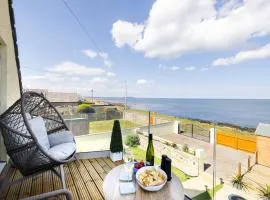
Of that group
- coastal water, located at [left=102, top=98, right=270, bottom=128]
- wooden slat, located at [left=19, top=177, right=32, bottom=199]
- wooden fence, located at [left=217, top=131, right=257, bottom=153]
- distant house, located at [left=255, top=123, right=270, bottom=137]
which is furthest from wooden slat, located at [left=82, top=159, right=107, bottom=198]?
wooden fence, located at [left=217, top=131, right=257, bottom=153]

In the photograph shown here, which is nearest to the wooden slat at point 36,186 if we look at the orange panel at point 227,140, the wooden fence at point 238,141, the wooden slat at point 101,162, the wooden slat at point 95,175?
the wooden slat at point 95,175

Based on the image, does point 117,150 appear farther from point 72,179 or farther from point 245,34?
point 245,34

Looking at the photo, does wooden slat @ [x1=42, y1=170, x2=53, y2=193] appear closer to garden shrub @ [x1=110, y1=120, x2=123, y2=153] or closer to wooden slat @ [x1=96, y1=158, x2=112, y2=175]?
wooden slat @ [x1=96, y1=158, x2=112, y2=175]

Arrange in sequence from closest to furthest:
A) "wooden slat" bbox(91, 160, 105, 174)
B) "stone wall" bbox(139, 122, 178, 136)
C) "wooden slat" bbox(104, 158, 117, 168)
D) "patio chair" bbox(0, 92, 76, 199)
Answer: "patio chair" bbox(0, 92, 76, 199) → "wooden slat" bbox(91, 160, 105, 174) → "wooden slat" bbox(104, 158, 117, 168) → "stone wall" bbox(139, 122, 178, 136)

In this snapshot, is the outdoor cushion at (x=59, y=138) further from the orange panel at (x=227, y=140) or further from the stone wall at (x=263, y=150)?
the orange panel at (x=227, y=140)

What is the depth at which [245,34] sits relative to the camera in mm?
6387

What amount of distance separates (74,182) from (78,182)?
49mm

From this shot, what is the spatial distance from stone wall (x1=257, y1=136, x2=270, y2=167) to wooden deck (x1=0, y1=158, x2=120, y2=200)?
21.5 ft

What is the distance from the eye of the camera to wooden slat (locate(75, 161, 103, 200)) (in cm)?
200

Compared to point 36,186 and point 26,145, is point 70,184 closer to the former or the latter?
point 36,186

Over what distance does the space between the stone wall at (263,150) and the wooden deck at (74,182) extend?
655 cm

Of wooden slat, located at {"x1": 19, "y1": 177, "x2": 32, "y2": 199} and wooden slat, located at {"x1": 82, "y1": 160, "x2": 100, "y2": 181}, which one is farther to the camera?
wooden slat, located at {"x1": 82, "y1": 160, "x2": 100, "y2": 181}

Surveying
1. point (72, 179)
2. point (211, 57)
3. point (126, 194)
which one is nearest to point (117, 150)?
point (72, 179)

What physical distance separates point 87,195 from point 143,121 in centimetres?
951
